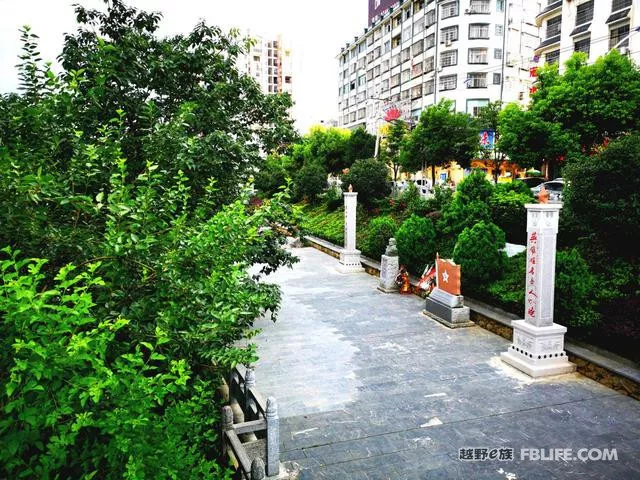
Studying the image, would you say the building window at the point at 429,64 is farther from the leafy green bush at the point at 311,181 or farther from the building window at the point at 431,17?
the leafy green bush at the point at 311,181

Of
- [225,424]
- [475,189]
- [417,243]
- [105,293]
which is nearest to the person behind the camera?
[105,293]

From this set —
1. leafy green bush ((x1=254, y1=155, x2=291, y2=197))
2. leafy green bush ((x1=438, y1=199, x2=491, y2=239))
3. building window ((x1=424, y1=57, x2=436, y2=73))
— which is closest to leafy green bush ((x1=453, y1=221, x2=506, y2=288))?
leafy green bush ((x1=438, y1=199, x2=491, y2=239))

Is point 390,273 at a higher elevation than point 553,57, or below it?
below

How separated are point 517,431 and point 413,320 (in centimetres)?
496

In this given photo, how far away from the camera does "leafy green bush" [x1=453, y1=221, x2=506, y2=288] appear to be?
10.6 metres

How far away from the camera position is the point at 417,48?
46250 mm

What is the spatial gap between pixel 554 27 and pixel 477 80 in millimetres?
9115

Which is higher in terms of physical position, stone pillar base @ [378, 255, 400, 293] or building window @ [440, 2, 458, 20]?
building window @ [440, 2, 458, 20]

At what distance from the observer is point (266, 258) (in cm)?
911

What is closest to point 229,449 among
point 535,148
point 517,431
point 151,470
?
point 151,470

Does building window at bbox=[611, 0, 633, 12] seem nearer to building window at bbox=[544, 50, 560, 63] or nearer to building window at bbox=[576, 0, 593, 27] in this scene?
building window at bbox=[576, 0, 593, 27]

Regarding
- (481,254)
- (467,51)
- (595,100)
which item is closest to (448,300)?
(481,254)

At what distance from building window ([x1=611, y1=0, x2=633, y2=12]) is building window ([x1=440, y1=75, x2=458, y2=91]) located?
16.0 m

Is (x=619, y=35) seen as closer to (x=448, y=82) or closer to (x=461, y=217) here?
(x=448, y=82)
